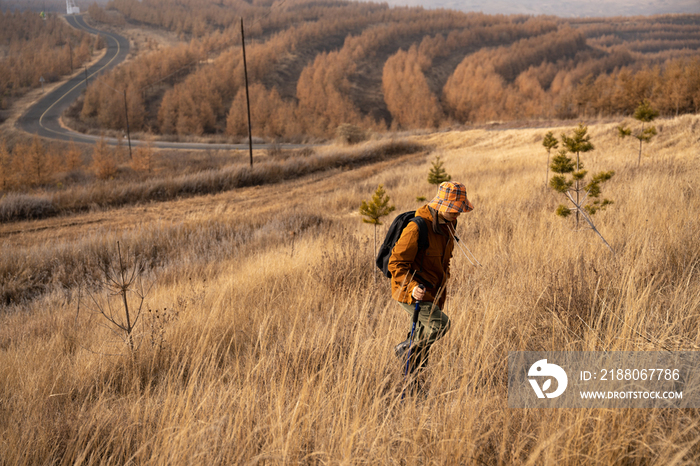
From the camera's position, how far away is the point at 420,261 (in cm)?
254

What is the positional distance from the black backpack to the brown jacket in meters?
0.03

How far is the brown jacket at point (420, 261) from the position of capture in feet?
7.94

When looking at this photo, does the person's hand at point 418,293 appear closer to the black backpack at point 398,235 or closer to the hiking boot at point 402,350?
the black backpack at point 398,235

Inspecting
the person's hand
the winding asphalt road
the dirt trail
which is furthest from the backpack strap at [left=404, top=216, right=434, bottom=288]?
the winding asphalt road

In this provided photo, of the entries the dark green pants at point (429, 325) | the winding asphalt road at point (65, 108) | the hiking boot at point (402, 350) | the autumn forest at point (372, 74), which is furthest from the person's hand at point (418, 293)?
the winding asphalt road at point (65, 108)

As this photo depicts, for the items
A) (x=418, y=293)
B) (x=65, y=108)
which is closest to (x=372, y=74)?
(x=65, y=108)

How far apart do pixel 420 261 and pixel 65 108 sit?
6927 cm

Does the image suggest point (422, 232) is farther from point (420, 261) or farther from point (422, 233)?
point (420, 261)

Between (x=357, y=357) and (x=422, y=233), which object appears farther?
(x=357, y=357)

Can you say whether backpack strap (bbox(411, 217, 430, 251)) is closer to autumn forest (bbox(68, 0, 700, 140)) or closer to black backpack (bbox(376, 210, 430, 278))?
black backpack (bbox(376, 210, 430, 278))

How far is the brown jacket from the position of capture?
2.42m

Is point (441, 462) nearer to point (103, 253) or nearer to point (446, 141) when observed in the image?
point (103, 253)

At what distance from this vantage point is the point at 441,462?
5.31 ft

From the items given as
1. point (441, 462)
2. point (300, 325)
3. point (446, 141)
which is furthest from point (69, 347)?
point (446, 141)
